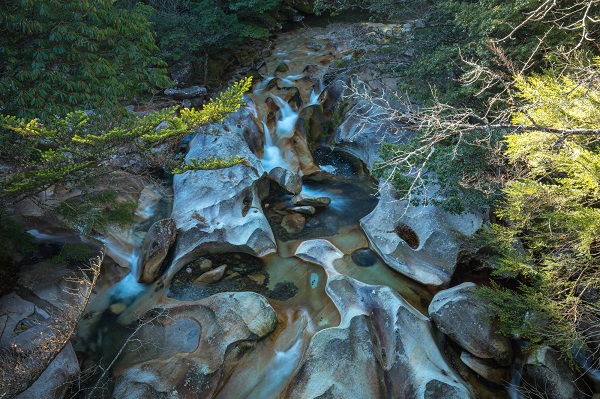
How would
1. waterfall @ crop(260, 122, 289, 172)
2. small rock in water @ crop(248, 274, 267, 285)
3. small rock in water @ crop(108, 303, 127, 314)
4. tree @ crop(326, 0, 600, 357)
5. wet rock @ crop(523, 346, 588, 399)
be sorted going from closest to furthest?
tree @ crop(326, 0, 600, 357)
wet rock @ crop(523, 346, 588, 399)
small rock in water @ crop(108, 303, 127, 314)
small rock in water @ crop(248, 274, 267, 285)
waterfall @ crop(260, 122, 289, 172)

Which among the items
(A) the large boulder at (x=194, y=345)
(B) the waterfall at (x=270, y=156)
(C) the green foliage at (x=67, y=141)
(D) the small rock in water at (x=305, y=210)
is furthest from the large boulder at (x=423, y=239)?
(B) the waterfall at (x=270, y=156)

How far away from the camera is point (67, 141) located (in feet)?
20.2

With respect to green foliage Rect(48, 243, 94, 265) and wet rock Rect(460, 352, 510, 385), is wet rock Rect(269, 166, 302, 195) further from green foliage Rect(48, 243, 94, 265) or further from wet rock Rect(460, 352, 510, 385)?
wet rock Rect(460, 352, 510, 385)

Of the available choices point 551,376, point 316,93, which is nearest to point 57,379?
point 551,376

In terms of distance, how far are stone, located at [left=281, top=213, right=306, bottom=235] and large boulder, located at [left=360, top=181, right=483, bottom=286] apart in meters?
1.86

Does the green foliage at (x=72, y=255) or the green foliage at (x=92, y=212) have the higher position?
the green foliage at (x=92, y=212)

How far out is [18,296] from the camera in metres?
7.39

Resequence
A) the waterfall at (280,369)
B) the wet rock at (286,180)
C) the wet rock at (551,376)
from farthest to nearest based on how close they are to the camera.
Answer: the wet rock at (286,180) < the waterfall at (280,369) < the wet rock at (551,376)

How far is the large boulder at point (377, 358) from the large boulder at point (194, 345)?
1242 millimetres

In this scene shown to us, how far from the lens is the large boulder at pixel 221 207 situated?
9273 millimetres

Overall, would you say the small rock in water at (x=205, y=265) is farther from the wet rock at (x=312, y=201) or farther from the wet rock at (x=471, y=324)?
the wet rock at (x=471, y=324)

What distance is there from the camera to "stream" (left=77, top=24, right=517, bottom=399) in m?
6.61

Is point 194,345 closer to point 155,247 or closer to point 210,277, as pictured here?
point 210,277

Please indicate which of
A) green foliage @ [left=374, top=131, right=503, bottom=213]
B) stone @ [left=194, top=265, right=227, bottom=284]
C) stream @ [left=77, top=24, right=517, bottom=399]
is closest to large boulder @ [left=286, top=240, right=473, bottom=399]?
stream @ [left=77, top=24, right=517, bottom=399]
